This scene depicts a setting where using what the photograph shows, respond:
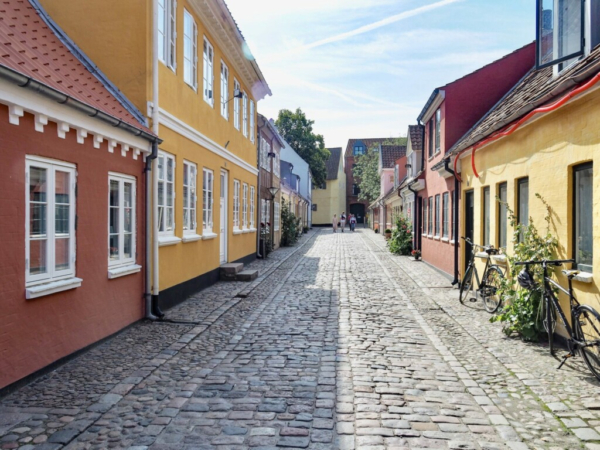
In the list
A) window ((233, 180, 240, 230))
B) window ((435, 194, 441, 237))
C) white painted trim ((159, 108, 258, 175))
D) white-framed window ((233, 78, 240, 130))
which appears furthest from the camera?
window ((435, 194, 441, 237))

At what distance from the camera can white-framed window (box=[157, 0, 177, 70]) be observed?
30.7 feet

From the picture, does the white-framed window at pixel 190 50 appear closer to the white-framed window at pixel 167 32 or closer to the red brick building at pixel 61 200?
the white-framed window at pixel 167 32

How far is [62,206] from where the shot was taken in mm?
6305

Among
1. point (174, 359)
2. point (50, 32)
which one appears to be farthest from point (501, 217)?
point (50, 32)

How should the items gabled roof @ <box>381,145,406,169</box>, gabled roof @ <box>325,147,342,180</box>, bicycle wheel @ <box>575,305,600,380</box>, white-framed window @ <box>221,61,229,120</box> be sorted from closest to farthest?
bicycle wheel @ <box>575,305,600,380</box>, white-framed window @ <box>221,61,229,120</box>, gabled roof @ <box>381,145,406,169</box>, gabled roof @ <box>325,147,342,180</box>

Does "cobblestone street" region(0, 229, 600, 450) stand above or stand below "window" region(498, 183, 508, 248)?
below

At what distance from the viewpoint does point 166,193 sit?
383 inches

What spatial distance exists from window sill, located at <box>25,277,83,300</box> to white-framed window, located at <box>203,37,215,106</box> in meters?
6.97

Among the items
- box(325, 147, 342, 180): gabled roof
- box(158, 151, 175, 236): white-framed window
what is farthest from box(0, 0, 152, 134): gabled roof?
box(325, 147, 342, 180): gabled roof

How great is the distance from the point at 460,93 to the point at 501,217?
5.89 m

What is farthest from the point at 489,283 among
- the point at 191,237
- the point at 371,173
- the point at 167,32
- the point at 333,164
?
the point at 333,164

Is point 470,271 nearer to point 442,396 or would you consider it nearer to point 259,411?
point 442,396

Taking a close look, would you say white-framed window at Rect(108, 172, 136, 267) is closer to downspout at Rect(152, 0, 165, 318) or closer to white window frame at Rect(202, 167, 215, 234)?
downspout at Rect(152, 0, 165, 318)

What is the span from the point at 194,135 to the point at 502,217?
6151mm
